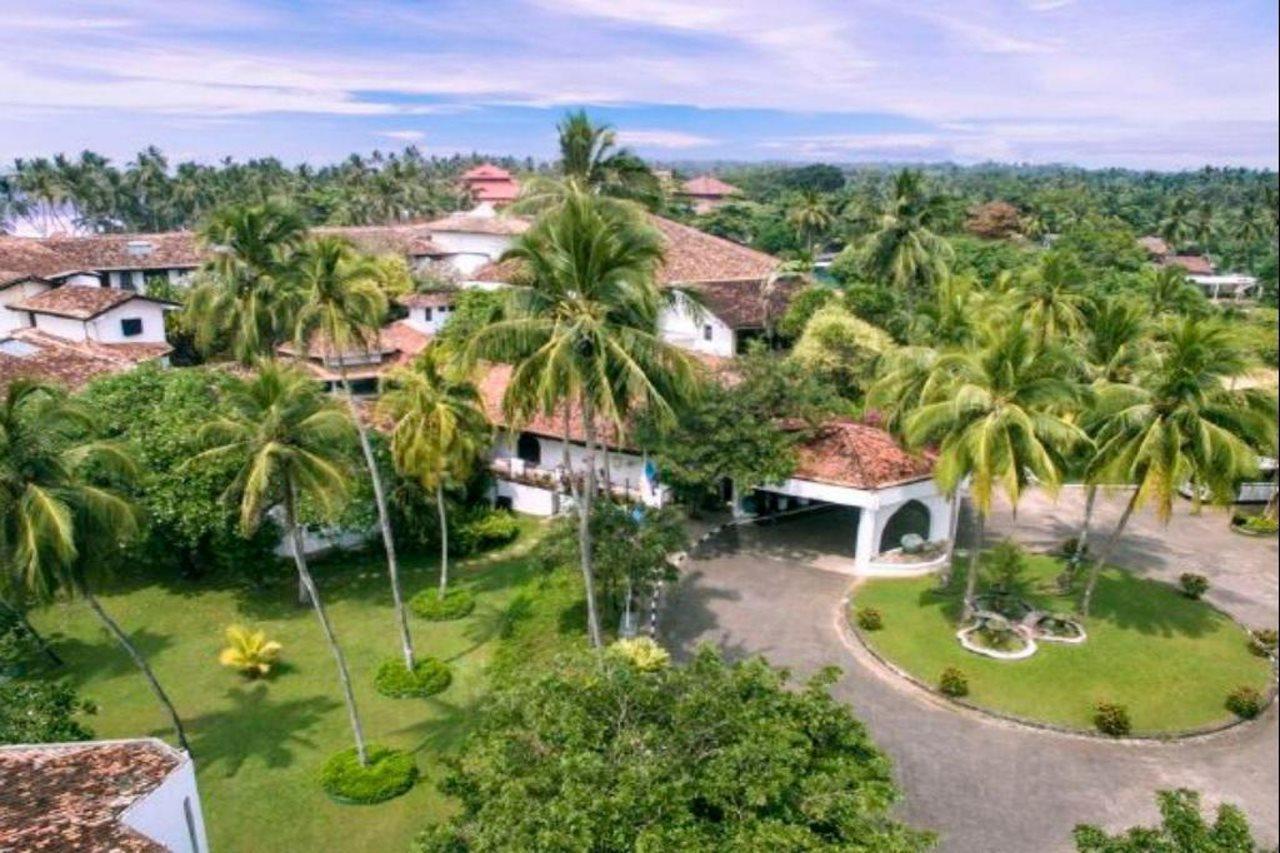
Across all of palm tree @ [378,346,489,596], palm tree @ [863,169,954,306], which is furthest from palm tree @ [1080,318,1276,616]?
palm tree @ [863,169,954,306]

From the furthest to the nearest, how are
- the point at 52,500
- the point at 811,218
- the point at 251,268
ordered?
1. the point at 811,218
2. the point at 251,268
3. the point at 52,500

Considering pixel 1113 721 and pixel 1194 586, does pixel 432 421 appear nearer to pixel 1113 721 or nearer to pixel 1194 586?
pixel 1113 721

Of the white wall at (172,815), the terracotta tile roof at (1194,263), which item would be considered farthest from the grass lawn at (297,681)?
the terracotta tile roof at (1194,263)

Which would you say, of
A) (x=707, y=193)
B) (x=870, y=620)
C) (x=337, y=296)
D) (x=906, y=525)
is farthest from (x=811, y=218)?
(x=337, y=296)

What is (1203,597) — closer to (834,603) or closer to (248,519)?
(834,603)

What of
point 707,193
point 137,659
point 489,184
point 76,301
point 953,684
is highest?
point 489,184

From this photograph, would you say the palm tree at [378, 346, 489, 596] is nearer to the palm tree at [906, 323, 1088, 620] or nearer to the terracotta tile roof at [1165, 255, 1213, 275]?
the palm tree at [906, 323, 1088, 620]

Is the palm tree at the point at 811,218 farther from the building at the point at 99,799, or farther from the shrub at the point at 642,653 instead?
the building at the point at 99,799
